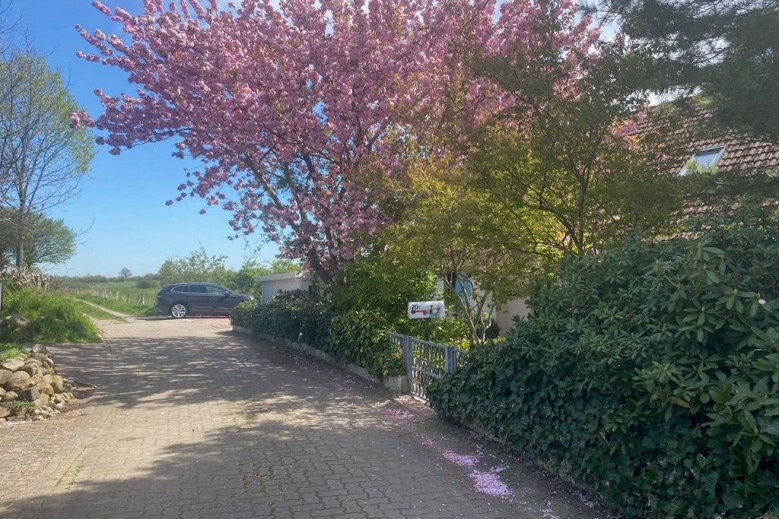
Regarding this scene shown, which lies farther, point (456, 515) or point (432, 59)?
point (432, 59)

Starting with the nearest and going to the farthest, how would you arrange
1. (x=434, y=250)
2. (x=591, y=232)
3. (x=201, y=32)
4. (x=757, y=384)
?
(x=757, y=384) → (x=591, y=232) → (x=434, y=250) → (x=201, y=32)

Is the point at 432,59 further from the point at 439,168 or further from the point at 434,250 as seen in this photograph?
the point at 434,250

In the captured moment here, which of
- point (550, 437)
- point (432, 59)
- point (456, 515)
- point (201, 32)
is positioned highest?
point (201, 32)

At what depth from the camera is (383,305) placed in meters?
11.2

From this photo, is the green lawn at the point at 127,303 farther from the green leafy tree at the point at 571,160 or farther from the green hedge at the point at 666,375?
the green hedge at the point at 666,375

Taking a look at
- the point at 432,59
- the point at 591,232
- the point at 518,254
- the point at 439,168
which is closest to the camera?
the point at 591,232

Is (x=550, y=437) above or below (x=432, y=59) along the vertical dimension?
below

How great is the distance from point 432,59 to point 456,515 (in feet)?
27.5

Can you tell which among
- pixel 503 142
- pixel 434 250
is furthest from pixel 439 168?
pixel 503 142

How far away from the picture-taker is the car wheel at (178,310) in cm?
2780

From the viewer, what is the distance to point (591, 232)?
22.6ft

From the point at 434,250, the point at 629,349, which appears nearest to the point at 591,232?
the point at 434,250

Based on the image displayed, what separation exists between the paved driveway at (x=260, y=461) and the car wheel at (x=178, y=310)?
59.8ft

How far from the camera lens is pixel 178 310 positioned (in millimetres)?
27938
